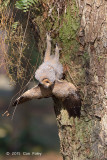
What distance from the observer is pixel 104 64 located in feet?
6.42

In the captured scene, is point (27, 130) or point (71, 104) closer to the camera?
point (71, 104)

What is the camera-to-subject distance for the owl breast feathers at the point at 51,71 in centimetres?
209

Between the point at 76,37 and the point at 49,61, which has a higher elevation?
the point at 76,37

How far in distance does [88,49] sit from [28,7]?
667 mm

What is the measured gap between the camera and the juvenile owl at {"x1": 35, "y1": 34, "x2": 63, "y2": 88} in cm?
206

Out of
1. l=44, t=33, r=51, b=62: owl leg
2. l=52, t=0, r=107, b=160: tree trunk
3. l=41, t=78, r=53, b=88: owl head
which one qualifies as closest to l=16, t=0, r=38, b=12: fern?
l=44, t=33, r=51, b=62: owl leg

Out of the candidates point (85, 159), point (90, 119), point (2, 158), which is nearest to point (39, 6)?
point (90, 119)

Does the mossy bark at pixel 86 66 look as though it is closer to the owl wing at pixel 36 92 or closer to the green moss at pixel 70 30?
the green moss at pixel 70 30

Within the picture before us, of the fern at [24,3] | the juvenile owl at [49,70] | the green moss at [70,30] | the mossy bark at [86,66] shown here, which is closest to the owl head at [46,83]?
the juvenile owl at [49,70]

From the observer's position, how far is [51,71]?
2.13m

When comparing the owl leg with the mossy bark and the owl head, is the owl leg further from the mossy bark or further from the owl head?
the owl head

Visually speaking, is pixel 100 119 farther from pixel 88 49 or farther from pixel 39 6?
pixel 39 6

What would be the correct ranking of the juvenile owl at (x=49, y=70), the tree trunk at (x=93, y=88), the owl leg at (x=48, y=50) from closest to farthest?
the tree trunk at (x=93, y=88) < the juvenile owl at (x=49, y=70) < the owl leg at (x=48, y=50)

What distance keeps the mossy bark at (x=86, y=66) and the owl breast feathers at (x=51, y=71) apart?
6 centimetres
